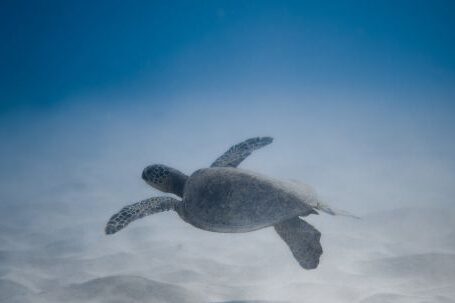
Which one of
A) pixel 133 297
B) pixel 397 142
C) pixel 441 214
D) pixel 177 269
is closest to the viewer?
pixel 133 297

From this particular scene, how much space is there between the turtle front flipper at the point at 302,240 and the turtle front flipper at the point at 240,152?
73.3 inches

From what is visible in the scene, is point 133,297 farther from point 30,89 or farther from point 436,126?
point 30,89

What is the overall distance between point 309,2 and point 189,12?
58.4 m

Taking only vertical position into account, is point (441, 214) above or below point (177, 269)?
above

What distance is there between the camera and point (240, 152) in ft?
20.6

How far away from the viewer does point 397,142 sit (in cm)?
2273

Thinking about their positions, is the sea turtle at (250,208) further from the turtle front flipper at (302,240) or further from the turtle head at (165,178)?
the turtle head at (165,178)

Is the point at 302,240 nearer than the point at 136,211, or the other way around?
the point at 302,240

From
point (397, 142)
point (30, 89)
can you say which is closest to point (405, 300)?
point (397, 142)

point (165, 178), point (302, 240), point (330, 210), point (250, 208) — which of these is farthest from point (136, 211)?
point (330, 210)

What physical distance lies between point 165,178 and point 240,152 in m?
1.50

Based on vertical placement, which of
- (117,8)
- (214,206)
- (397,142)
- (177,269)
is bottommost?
(177,269)

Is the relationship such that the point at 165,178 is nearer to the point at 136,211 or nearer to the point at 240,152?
the point at 136,211

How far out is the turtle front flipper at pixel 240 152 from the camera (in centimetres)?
617
